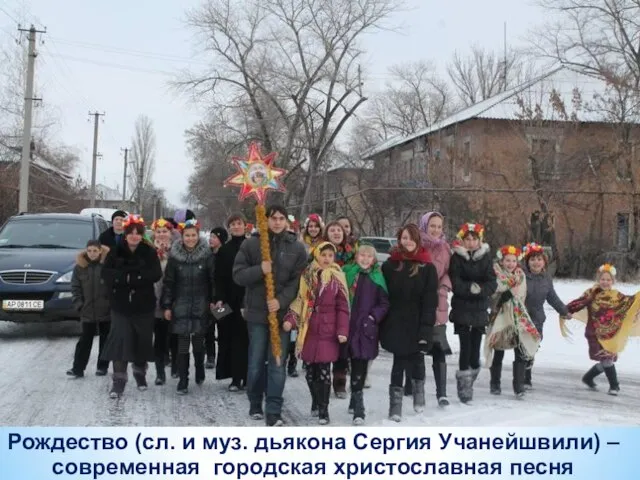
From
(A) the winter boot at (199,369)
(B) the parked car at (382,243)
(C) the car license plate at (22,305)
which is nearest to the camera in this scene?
(A) the winter boot at (199,369)

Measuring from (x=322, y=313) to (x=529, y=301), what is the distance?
2.87 metres

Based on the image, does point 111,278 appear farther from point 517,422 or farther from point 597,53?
point 597,53

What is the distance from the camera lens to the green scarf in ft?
20.1

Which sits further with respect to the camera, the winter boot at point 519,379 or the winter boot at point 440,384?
the winter boot at point 519,379

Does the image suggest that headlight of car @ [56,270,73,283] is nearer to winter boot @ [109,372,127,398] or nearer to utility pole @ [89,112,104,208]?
winter boot @ [109,372,127,398]

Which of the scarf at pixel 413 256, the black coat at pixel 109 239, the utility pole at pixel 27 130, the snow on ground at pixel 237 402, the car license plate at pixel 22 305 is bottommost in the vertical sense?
the snow on ground at pixel 237 402

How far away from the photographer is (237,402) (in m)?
6.91

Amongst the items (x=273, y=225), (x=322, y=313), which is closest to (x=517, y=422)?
(x=322, y=313)

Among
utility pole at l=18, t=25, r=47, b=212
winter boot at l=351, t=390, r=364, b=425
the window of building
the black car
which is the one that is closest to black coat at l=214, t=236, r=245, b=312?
winter boot at l=351, t=390, r=364, b=425

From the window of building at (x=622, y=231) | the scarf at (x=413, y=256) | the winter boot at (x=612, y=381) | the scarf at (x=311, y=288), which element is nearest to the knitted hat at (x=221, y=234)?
the scarf at (x=311, y=288)

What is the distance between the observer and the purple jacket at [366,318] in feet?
19.7

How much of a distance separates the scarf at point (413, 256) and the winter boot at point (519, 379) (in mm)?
1932

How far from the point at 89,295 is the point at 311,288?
303 centimetres

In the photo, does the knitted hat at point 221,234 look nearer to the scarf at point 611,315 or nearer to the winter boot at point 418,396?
the winter boot at point 418,396
